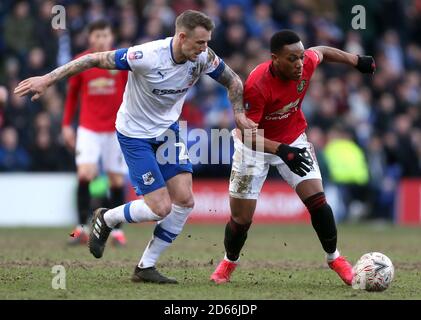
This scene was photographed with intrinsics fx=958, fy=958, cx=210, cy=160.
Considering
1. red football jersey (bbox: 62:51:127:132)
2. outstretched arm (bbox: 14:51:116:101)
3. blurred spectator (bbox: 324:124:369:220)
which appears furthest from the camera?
blurred spectator (bbox: 324:124:369:220)

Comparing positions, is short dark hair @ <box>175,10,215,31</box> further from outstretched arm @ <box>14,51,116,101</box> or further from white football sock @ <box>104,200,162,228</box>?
white football sock @ <box>104,200,162,228</box>

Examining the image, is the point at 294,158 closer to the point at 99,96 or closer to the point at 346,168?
the point at 99,96

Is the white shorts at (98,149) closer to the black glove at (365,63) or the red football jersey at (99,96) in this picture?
the red football jersey at (99,96)

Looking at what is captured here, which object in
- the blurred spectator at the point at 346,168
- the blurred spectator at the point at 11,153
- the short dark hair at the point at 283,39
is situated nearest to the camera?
the short dark hair at the point at 283,39

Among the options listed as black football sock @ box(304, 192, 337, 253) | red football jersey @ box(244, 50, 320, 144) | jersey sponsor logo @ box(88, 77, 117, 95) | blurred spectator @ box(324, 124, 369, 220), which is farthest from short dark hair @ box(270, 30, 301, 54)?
blurred spectator @ box(324, 124, 369, 220)

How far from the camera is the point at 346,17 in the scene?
22281 millimetres

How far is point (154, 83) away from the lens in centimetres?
851

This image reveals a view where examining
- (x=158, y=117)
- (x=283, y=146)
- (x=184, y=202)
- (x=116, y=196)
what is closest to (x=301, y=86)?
(x=283, y=146)

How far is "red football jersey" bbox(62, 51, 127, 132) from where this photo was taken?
12.7 m

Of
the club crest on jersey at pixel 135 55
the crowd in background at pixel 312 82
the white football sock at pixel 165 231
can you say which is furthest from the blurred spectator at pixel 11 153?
the club crest on jersey at pixel 135 55

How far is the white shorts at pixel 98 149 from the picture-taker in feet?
41.8

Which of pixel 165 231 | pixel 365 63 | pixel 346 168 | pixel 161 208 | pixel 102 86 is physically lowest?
pixel 346 168

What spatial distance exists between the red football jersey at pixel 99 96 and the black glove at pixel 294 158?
4.83 meters

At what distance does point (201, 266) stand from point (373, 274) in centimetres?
258
